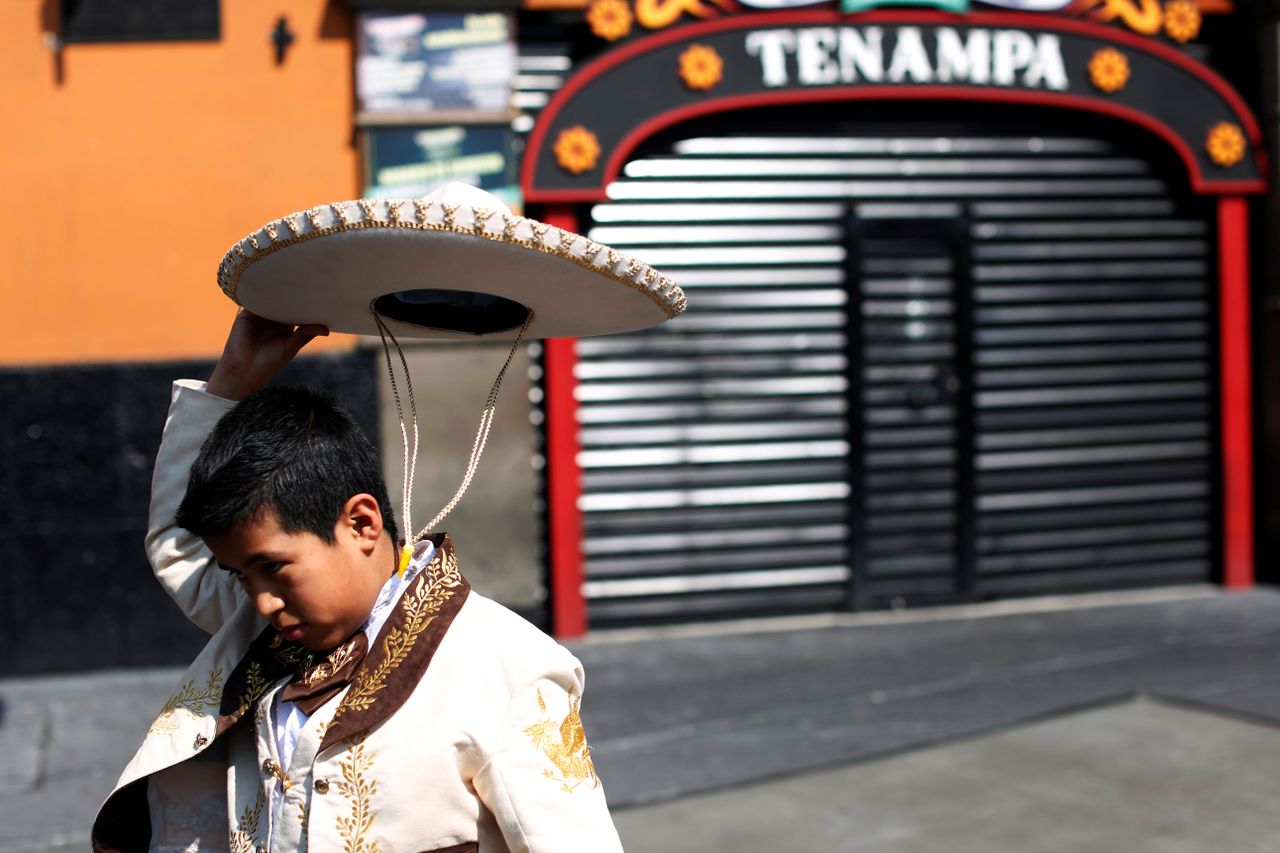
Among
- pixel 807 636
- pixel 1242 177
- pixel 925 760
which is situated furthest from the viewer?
pixel 1242 177

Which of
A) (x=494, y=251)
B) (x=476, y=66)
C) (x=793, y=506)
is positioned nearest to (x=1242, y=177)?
(x=793, y=506)

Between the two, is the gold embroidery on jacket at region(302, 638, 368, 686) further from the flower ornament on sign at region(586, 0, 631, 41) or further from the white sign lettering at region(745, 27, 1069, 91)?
the white sign lettering at region(745, 27, 1069, 91)

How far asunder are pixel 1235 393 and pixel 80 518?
21.1 ft

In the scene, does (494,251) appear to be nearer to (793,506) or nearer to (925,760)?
(925,760)

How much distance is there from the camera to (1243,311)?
26.5 feet

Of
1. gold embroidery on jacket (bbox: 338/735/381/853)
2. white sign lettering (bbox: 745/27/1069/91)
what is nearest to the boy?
gold embroidery on jacket (bbox: 338/735/381/853)

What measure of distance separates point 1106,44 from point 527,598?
14.7ft

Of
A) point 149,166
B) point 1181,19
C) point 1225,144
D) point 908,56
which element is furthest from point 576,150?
point 1225,144

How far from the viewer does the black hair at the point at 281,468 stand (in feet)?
5.87

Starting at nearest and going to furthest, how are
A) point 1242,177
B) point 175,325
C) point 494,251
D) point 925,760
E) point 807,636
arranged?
1. point 494,251
2. point 925,760
3. point 175,325
4. point 807,636
5. point 1242,177

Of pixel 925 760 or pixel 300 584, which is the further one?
pixel 925 760

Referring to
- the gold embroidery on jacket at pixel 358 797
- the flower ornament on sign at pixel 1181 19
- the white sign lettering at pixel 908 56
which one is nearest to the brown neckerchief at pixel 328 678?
the gold embroidery on jacket at pixel 358 797

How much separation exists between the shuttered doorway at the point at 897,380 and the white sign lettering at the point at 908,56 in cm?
33

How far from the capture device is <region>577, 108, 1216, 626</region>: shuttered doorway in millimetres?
7391
